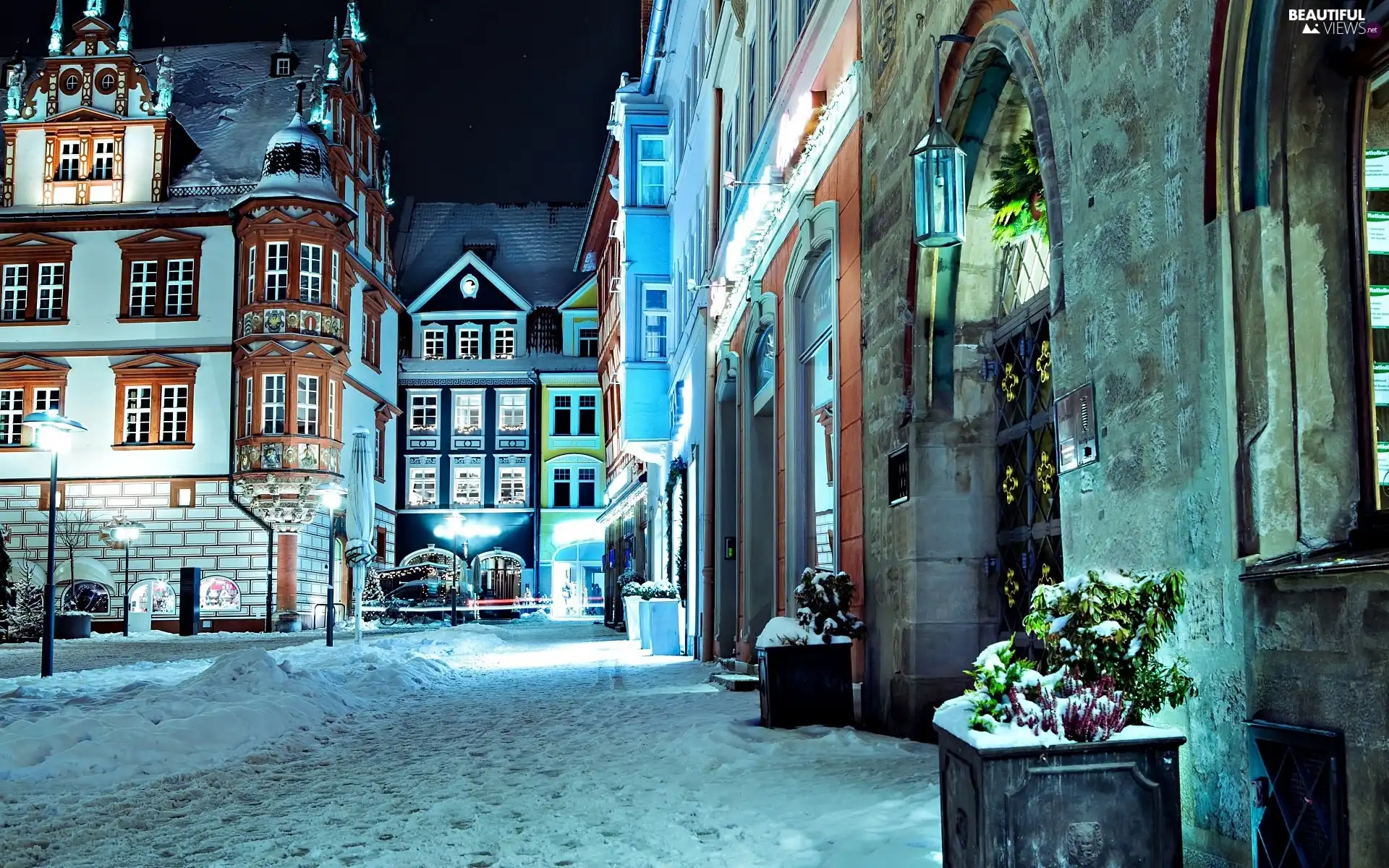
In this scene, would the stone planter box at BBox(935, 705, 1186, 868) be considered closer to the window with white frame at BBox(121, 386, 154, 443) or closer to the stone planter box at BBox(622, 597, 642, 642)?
the stone planter box at BBox(622, 597, 642, 642)

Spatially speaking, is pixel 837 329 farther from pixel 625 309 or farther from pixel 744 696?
pixel 625 309

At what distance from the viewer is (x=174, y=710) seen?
1092 cm

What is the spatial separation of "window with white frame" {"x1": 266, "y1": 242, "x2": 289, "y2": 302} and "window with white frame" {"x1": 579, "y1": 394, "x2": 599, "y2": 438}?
19.6 meters

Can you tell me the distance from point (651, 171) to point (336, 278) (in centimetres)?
1409

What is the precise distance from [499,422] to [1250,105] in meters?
52.7

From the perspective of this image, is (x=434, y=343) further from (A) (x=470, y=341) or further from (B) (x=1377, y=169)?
(B) (x=1377, y=169)

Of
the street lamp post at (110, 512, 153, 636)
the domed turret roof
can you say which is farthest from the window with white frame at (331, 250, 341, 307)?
the street lamp post at (110, 512, 153, 636)

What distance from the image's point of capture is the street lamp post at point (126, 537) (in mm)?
38031

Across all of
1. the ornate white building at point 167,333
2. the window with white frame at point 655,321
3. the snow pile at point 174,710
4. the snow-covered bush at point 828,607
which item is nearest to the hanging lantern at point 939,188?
the snow-covered bush at point 828,607

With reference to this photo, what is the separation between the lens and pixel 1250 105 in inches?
176

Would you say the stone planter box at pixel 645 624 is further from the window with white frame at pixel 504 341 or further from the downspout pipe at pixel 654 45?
the window with white frame at pixel 504 341

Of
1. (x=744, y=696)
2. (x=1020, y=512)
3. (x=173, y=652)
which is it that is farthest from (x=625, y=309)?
(x=1020, y=512)

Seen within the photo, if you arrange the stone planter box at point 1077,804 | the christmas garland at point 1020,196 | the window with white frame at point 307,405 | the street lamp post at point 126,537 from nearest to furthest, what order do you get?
the stone planter box at point 1077,804 → the christmas garland at point 1020,196 → the street lamp post at point 126,537 → the window with white frame at point 307,405

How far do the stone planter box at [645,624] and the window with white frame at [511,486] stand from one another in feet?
104
